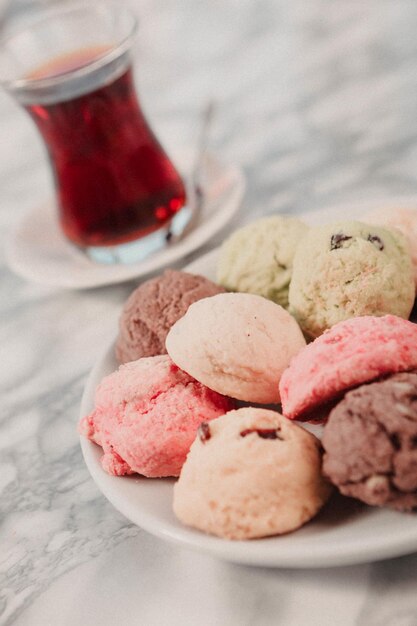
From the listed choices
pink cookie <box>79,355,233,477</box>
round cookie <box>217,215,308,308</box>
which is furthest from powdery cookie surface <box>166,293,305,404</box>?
round cookie <box>217,215,308,308</box>

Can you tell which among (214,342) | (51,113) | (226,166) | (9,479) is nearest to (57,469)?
(9,479)

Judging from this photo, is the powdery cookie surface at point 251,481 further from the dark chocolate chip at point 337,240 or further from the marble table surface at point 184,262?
the dark chocolate chip at point 337,240

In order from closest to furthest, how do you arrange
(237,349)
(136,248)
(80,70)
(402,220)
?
(237,349), (402,220), (80,70), (136,248)

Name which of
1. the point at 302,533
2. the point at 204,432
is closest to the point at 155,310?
the point at 204,432

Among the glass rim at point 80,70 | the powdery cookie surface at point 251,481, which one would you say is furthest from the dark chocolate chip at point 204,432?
the glass rim at point 80,70

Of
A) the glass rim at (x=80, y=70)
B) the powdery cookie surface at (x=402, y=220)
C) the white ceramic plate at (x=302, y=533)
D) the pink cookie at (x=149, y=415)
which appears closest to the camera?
the white ceramic plate at (x=302, y=533)

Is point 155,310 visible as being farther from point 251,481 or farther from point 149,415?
point 251,481
